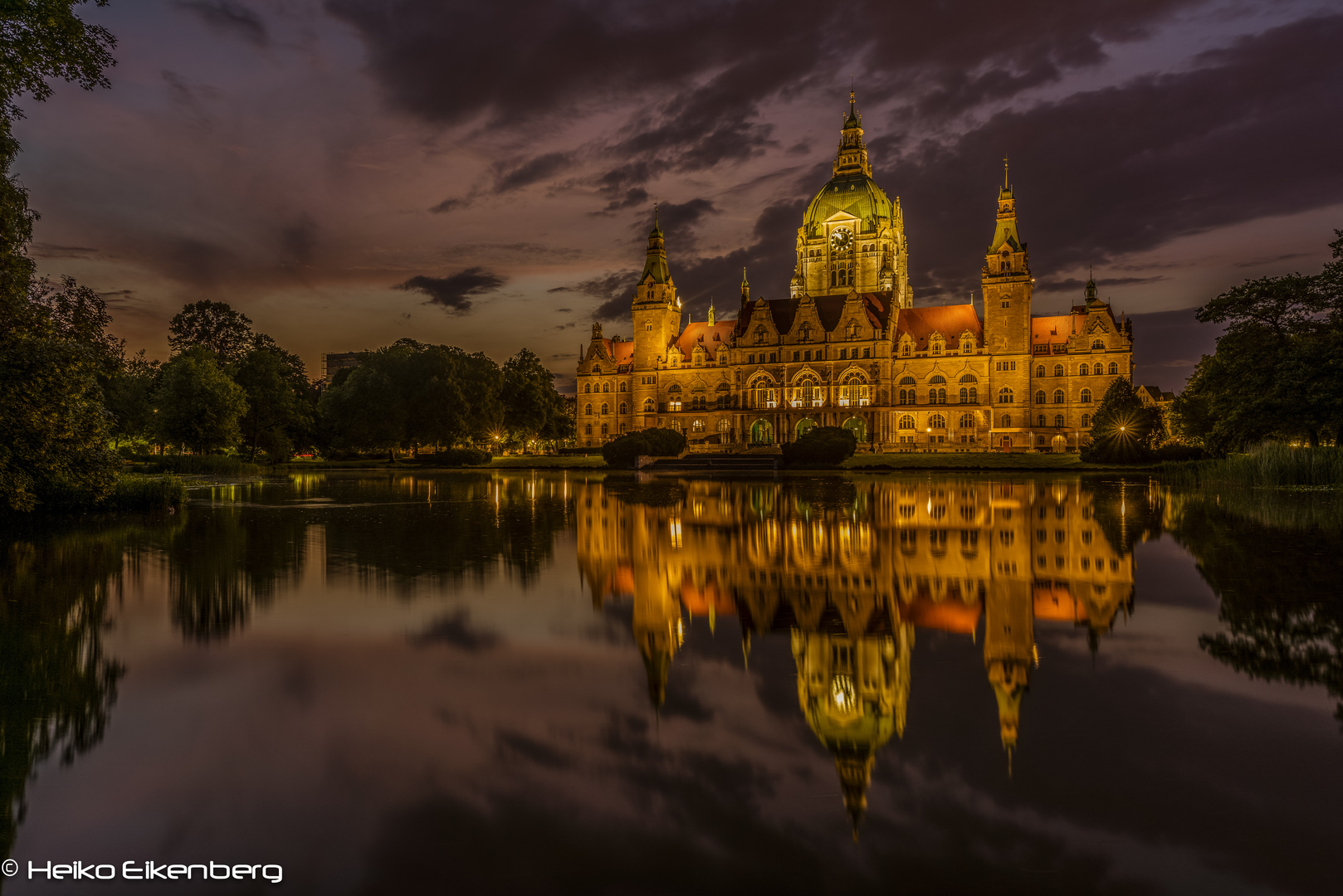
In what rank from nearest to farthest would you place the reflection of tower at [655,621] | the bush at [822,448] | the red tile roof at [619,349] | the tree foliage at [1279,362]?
the reflection of tower at [655,621] → the tree foliage at [1279,362] → the bush at [822,448] → the red tile roof at [619,349]

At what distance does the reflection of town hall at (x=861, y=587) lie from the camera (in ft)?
18.7

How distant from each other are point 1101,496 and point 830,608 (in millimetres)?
21759

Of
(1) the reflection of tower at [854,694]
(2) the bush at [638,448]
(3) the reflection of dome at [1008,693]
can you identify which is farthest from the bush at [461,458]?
(3) the reflection of dome at [1008,693]

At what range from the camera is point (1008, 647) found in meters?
6.86

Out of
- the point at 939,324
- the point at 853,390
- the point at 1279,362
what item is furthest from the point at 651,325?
the point at 1279,362

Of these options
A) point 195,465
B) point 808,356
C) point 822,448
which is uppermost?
point 808,356

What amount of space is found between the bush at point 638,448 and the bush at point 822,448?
940cm

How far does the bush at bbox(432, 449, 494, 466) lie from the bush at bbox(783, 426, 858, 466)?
28.1m

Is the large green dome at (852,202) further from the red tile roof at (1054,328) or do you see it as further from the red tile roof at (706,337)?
Answer: the red tile roof at (1054,328)

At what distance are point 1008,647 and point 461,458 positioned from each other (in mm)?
63228

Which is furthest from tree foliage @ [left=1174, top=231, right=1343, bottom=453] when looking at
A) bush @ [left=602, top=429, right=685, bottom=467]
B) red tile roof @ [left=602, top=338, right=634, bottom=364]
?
red tile roof @ [left=602, top=338, right=634, bottom=364]

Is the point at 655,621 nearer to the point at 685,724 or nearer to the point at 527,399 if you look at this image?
the point at 685,724

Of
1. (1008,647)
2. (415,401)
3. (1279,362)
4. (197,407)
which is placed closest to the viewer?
(1008,647)

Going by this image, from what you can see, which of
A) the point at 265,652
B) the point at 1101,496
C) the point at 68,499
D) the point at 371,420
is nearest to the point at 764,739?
the point at 265,652
